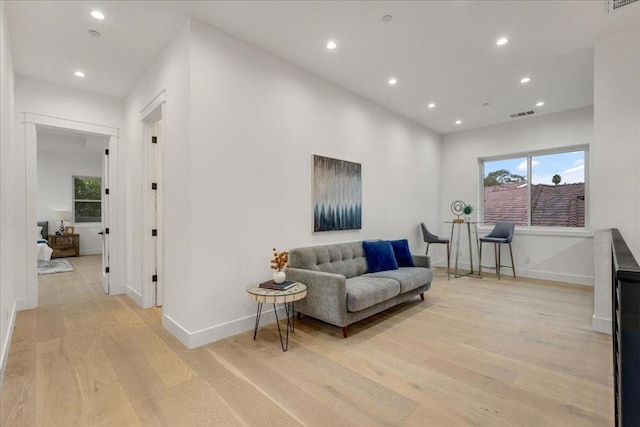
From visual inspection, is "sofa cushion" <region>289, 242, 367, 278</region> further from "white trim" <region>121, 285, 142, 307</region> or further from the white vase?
"white trim" <region>121, 285, 142, 307</region>

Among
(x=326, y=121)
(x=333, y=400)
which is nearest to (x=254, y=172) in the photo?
(x=326, y=121)

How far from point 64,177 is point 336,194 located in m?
8.32

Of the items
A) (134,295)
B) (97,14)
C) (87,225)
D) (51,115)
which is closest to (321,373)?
(134,295)

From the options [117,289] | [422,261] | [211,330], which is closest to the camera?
[211,330]

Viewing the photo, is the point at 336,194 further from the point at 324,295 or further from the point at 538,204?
the point at 538,204

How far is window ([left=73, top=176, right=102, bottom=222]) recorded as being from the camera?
835 centimetres

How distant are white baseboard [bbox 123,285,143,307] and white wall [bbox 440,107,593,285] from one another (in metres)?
5.50

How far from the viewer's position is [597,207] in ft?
10.4

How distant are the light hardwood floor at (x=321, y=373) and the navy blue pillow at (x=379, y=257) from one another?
0.64 m

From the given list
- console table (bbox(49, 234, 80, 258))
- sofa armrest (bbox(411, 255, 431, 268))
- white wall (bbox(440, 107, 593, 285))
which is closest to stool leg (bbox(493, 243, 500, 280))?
white wall (bbox(440, 107, 593, 285))

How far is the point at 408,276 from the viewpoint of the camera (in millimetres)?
3678

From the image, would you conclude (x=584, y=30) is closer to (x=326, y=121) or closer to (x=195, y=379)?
(x=326, y=121)

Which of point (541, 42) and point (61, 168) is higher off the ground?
point (541, 42)

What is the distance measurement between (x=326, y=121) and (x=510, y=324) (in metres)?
3.28
